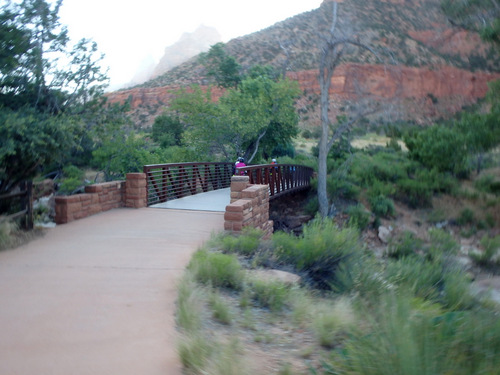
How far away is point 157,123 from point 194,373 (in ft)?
114

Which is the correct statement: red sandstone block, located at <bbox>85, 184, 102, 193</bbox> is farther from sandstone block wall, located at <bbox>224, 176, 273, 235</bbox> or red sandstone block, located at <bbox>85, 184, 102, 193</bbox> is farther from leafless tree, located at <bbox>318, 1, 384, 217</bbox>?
leafless tree, located at <bbox>318, 1, 384, 217</bbox>

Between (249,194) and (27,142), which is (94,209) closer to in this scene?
(27,142)

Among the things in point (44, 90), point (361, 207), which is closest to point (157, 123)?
point (361, 207)

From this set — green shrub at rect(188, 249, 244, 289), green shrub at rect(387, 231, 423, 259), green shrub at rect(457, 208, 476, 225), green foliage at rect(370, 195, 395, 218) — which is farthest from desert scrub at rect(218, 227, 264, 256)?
green shrub at rect(457, 208, 476, 225)

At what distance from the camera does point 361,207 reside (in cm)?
2553

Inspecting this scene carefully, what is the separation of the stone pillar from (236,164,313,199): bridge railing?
9.34ft

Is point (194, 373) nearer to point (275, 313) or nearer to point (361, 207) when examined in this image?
point (275, 313)

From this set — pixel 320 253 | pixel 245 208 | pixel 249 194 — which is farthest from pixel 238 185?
pixel 320 253

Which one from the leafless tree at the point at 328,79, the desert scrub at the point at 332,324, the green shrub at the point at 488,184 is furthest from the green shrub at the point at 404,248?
the desert scrub at the point at 332,324

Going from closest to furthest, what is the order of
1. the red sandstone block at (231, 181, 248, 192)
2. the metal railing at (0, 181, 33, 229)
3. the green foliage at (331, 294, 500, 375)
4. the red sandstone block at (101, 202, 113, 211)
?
the green foliage at (331, 294, 500, 375)
the metal railing at (0, 181, 33, 229)
the red sandstone block at (231, 181, 248, 192)
the red sandstone block at (101, 202, 113, 211)

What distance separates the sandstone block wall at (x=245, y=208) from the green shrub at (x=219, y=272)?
9.27ft

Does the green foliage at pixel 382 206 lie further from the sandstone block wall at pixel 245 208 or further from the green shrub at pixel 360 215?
the sandstone block wall at pixel 245 208

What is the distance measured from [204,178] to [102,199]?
6.74 m

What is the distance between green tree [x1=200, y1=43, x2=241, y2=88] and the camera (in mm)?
37469
